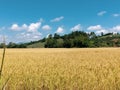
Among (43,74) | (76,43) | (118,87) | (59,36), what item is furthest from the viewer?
(59,36)

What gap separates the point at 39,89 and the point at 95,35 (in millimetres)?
145771

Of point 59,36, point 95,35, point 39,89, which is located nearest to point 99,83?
point 39,89

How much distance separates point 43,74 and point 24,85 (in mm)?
1627

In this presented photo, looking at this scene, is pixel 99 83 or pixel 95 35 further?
pixel 95 35

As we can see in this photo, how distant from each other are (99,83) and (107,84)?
227mm

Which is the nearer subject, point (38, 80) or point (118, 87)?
point (118, 87)

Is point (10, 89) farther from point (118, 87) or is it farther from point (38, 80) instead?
point (118, 87)

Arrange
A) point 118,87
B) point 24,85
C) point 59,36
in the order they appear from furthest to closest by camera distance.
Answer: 1. point 59,36
2. point 24,85
3. point 118,87

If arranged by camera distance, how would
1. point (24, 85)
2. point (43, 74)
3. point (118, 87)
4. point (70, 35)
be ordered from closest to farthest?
point (118, 87) → point (24, 85) → point (43, 74) → point (70, 35)

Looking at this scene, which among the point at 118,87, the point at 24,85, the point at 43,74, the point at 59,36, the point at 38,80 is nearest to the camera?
the point at 118,87

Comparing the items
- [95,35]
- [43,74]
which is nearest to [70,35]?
[95,35]

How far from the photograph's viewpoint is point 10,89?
6.13 m

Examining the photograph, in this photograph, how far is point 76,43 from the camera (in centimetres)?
10412

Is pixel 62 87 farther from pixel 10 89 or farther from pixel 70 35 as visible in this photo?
pixel 70 35
